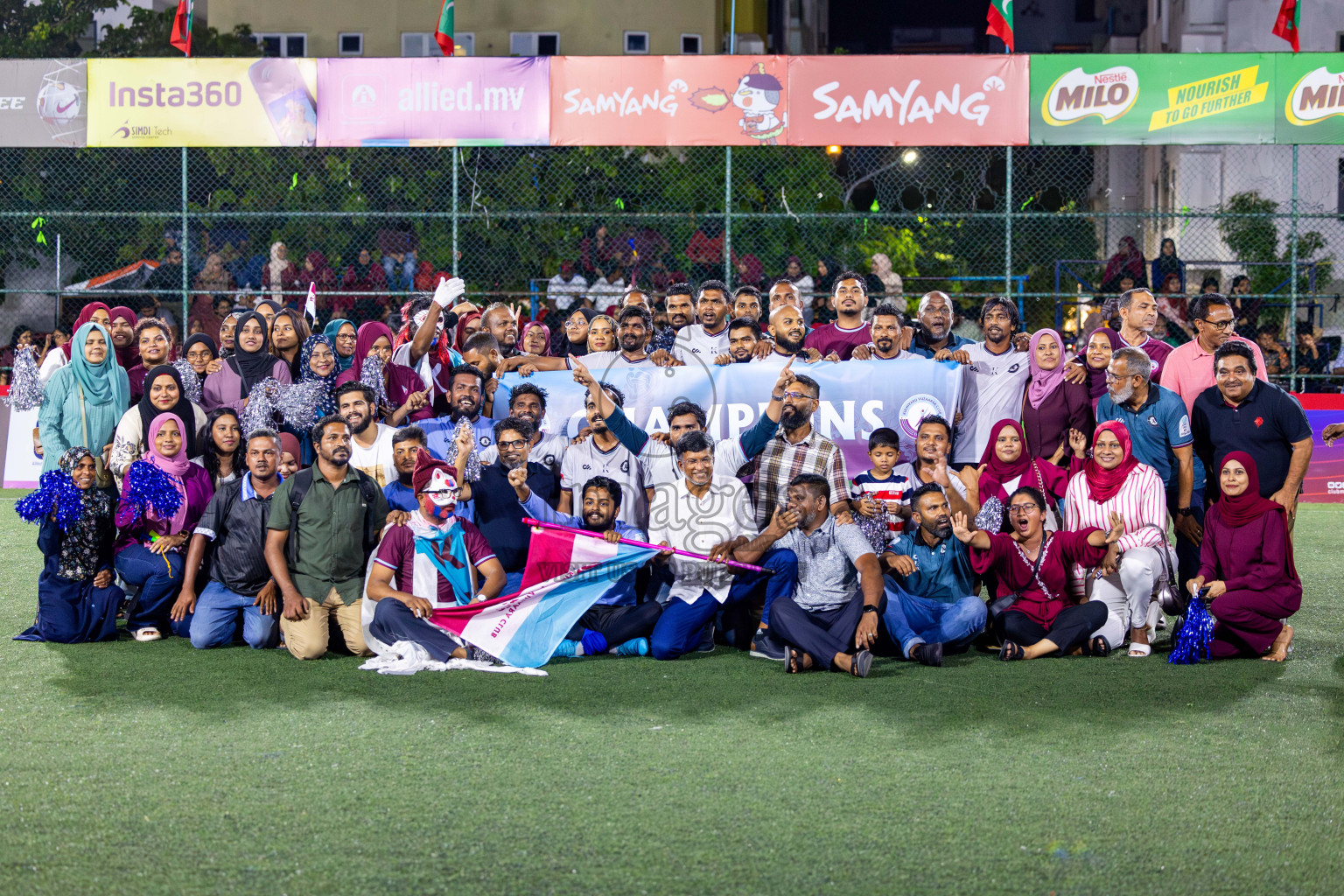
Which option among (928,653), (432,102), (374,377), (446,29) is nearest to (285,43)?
(446,29)

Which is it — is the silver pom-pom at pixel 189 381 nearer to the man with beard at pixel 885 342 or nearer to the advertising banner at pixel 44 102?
the man with beard at pixel 885 342

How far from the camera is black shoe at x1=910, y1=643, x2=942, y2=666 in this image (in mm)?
6719

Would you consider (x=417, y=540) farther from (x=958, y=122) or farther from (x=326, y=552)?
(x=958, y=122)

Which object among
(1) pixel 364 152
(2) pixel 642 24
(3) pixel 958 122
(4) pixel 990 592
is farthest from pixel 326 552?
(2) pixel 642 24

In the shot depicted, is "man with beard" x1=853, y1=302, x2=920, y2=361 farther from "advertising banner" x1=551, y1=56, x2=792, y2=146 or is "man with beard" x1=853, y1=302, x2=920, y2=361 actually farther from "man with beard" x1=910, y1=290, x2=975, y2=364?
"advertising banner" x1=551, y1=56, x2=792, y2=146

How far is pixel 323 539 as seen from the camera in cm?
711

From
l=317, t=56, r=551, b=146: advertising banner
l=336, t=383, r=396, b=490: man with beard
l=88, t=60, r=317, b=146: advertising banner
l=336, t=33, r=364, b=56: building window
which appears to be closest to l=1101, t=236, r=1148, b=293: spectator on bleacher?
l=317, t=56, r=551, b=146: advertising banner

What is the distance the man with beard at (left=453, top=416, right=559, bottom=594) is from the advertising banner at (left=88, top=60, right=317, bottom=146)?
7714mm

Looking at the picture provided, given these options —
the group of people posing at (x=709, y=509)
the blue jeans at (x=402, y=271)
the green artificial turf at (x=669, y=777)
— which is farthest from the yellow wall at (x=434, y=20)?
the green artificial turf at (x=669, y=777)

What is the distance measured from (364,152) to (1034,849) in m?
15.2

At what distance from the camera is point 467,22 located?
27359 mm

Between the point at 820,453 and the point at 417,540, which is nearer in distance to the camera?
the point at 417,540

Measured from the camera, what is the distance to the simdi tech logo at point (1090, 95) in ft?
45.1

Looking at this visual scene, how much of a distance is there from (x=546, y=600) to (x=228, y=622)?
1.81 meters
